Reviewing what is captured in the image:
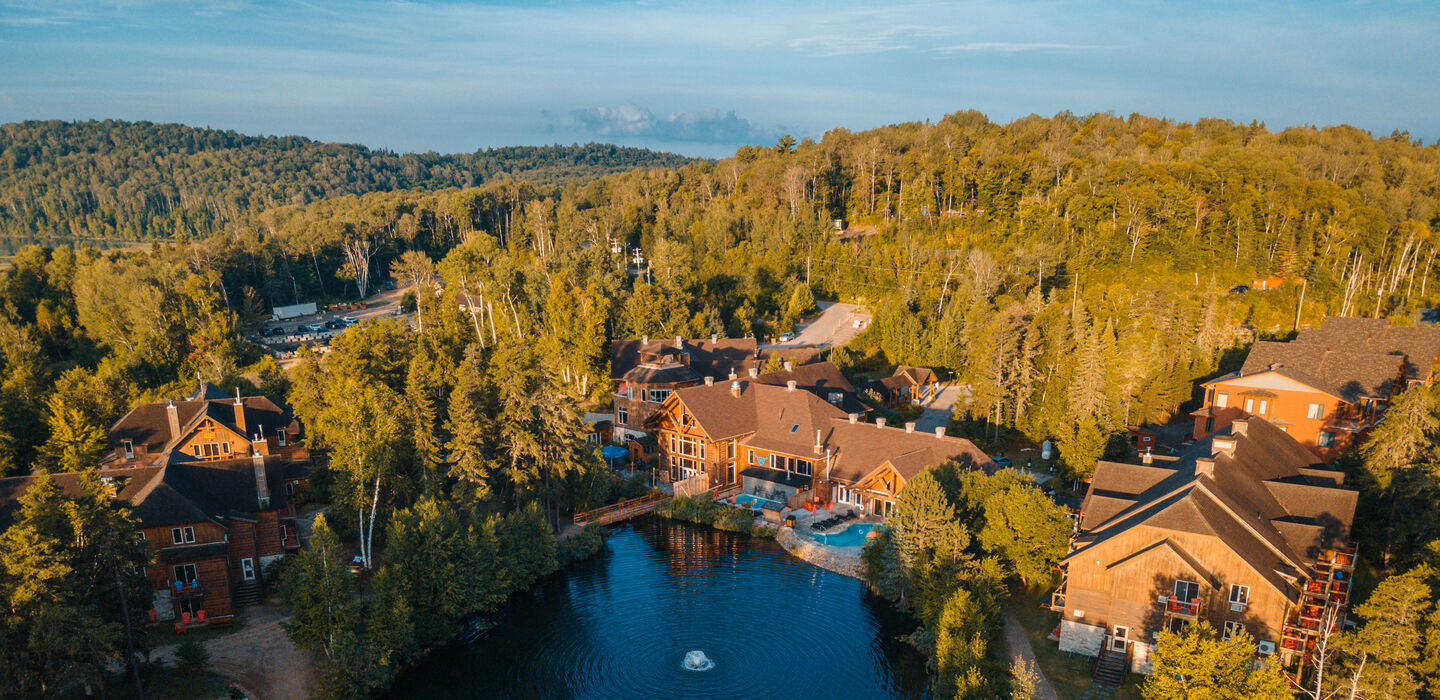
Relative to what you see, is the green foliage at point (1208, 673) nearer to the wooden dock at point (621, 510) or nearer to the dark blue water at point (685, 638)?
the dark blue water at point (685, 638)

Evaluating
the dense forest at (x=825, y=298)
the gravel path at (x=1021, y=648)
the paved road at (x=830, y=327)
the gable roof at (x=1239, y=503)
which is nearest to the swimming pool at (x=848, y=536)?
the dense forest at (x=825, y=298)

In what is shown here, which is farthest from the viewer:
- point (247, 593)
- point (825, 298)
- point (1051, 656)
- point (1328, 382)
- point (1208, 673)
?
point (825, 298)

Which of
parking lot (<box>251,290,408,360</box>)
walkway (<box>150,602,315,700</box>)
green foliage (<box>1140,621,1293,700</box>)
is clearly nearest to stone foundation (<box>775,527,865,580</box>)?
green foliage (<box>1140,621,1293,700</box>)

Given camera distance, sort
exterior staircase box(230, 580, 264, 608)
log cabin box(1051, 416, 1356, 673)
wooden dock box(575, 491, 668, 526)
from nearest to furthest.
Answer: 1. log cabin box(1051, 416, 1356, 673)
2. exterior staircase box(230, 580, 264, 608)
3. wooden dock box(575, 491, 668, 526)

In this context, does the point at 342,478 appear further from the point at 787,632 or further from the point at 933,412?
the point at 933,412

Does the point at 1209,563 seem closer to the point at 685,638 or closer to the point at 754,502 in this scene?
the point at 685,638

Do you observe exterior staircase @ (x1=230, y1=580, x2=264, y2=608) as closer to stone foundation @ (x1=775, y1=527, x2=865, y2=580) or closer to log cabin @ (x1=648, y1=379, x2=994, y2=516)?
log cabin @ (x1=648, y1=379, x2=994, y2=516)

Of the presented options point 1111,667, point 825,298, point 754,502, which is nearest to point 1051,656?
point 1111,667

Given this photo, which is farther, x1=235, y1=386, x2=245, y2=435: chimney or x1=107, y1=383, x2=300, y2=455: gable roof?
x1=235, y1=386, x2=245, y2=435: chimney

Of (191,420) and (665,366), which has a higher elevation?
(665,366)
